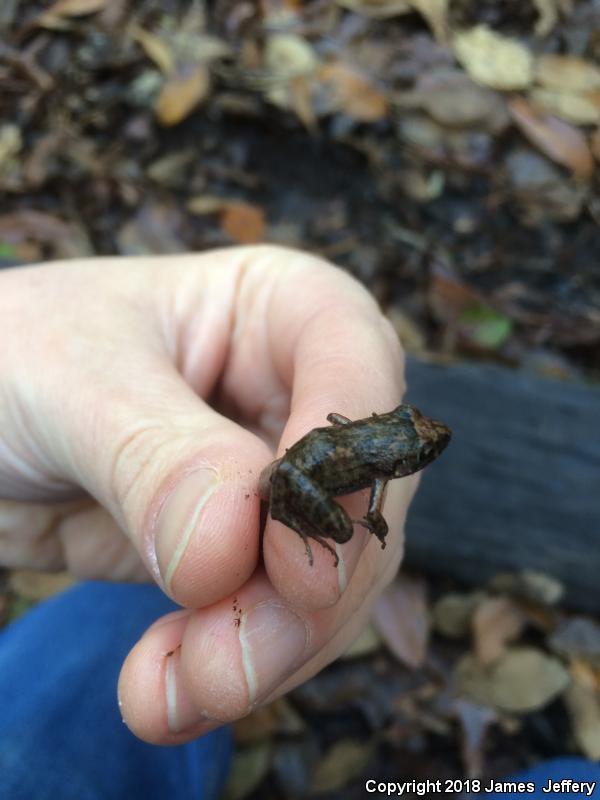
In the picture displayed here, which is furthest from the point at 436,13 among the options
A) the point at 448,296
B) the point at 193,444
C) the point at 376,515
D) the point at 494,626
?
the point at 193,444

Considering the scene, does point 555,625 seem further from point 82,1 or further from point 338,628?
point 82,1

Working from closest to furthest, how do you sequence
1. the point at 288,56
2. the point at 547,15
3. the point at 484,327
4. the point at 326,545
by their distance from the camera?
the point at 326,545 < the point at 484,327 < the point at 547,15 < the point at 288,56

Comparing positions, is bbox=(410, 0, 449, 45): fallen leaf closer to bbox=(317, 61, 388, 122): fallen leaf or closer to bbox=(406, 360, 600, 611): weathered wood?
bbox=(317, 61, 388, 122): fallen leaf

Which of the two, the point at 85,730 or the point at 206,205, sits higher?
the point at 206,205

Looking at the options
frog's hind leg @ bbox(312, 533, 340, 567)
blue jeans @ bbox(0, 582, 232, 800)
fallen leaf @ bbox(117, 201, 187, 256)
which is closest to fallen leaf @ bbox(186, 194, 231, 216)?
fallen leaf @ bbox(117, 201, 187, 256)

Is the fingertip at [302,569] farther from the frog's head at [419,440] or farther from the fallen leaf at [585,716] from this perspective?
the fallen leaf at [585,716]

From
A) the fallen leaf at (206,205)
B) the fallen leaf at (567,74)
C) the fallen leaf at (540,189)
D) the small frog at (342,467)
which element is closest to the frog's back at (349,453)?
the small frog at (342,467)

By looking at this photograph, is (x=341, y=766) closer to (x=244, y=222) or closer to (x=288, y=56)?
(x=244, y=222)
